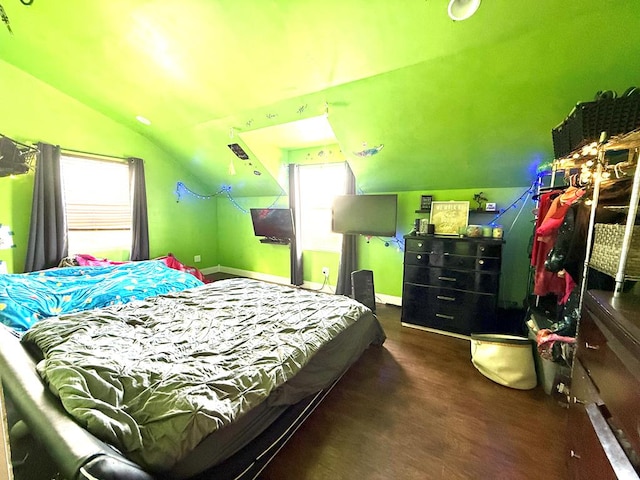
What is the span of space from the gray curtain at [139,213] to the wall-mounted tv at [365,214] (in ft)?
9.38

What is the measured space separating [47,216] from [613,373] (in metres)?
4.82

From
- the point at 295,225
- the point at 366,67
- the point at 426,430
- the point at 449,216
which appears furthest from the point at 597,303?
the point at 295,225

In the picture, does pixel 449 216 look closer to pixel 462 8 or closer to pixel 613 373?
pixel 462 8

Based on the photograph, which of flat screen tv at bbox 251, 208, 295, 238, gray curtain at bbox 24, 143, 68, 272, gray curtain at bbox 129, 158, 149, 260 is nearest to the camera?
gray curtain at bbox 24, 143, 68, 272

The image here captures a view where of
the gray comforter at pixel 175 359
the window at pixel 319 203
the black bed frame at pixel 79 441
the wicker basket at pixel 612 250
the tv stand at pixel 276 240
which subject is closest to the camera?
the black bed frame at pixel 79 441

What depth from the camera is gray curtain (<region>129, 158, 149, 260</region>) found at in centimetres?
391

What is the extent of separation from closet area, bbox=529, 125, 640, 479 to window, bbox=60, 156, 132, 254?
489cm

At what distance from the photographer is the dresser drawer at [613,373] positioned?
707 millimetres

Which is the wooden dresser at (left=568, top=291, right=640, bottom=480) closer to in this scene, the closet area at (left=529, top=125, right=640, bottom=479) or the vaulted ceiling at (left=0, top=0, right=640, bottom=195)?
the closet area at (left=529, top=125, right=640, bottom=479)

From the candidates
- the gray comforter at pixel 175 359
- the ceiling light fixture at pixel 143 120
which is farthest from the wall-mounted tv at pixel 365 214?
the ceiling light fixture at pixel 143 120

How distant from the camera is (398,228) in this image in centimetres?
356

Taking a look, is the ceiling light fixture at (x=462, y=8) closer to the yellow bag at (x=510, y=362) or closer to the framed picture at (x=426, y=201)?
the framed picture at (x=426, y=201)

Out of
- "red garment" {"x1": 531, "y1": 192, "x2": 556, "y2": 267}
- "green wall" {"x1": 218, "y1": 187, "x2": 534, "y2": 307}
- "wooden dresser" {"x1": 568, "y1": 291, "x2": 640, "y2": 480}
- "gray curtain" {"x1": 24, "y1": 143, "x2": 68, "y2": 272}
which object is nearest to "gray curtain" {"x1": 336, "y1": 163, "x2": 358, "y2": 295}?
"green wall" {"x1": 218, "y1": 187, "x2": 534, "y2": 307}

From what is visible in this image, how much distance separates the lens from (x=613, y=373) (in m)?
0.83
